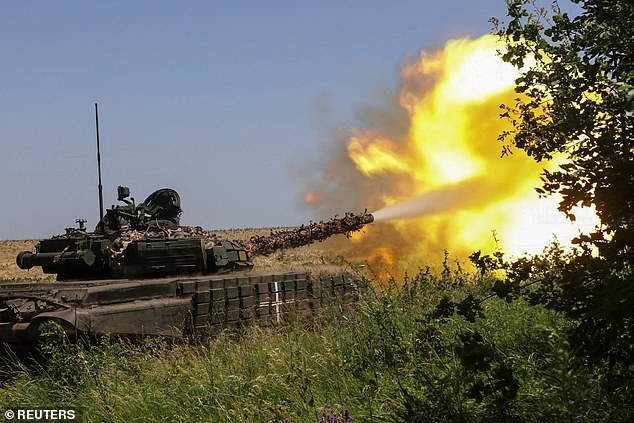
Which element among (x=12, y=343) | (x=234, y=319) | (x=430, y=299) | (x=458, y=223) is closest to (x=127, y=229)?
(x=234, y=319)

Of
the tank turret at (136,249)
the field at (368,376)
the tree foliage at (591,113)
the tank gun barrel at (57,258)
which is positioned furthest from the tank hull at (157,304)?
the tree foliage at (591,113)

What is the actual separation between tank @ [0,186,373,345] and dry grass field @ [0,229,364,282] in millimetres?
841

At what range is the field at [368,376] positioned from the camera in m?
5.02

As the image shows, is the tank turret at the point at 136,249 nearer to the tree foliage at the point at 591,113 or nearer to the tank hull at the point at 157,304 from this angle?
the tank hull at the point at 157,304

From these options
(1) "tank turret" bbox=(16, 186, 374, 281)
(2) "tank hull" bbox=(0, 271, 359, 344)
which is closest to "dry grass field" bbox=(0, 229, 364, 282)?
(2) "tank hull" bbox=(0, 271, 359, 344)

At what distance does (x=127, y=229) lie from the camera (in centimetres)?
1282

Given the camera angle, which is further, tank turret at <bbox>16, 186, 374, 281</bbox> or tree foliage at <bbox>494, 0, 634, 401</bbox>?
tank turret at <bbox>16, 186, 374, 281</bbox>

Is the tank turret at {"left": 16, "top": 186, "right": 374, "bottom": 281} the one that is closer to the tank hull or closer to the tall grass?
the tank hull

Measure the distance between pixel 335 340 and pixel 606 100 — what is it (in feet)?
13.4

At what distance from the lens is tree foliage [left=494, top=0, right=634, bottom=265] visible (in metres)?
4.55

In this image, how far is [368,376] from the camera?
23.7 ft

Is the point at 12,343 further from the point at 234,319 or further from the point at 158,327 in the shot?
the point at 234,319

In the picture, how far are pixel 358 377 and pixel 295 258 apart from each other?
42141 millimetres

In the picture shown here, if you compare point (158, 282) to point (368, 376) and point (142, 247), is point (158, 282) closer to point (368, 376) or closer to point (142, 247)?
point (142, 247)
